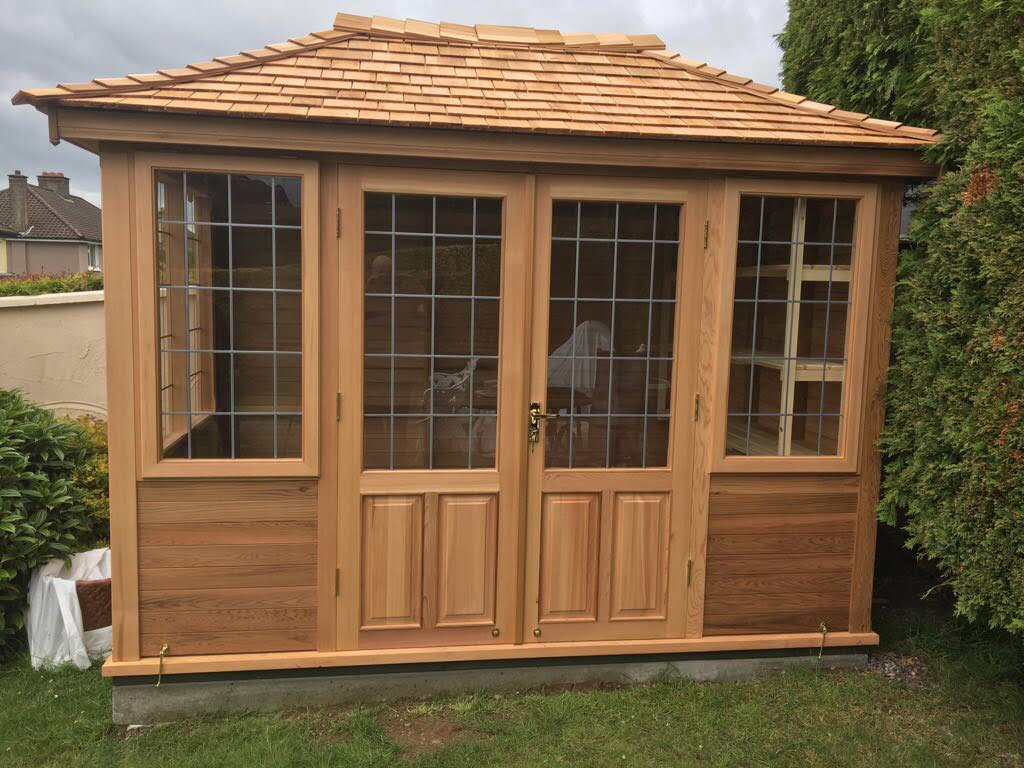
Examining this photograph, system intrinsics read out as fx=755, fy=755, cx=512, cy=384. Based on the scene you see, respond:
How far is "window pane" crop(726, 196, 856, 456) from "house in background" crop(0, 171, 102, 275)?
34.4 metres

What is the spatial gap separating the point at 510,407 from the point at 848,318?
66.6 inches

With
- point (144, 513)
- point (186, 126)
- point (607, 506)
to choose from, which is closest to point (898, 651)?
point (607, 506)

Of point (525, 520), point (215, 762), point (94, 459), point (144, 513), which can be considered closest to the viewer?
point (215, 762)

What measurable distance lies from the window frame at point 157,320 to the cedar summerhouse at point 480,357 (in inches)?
0.5

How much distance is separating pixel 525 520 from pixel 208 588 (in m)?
1.45

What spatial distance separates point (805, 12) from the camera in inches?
211

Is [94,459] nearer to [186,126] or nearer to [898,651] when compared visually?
[186,126]

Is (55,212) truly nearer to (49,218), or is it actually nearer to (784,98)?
(49,218)

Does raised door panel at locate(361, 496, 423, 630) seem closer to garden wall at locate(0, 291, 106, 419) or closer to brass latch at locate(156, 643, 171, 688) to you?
brass latch at locate(156, 643, 171, 688)

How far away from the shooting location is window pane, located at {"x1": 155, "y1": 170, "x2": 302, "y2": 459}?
3.19m

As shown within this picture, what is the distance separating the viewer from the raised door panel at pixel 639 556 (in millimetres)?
3621

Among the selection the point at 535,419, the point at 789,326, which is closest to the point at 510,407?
the point at 535,419

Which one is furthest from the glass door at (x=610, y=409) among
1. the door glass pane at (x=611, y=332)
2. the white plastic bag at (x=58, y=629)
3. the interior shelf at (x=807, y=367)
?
the white plastic bag at (x=58, y=629)

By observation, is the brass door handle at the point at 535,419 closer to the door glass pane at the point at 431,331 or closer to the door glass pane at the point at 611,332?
the door glass pane at the point at 611,332
